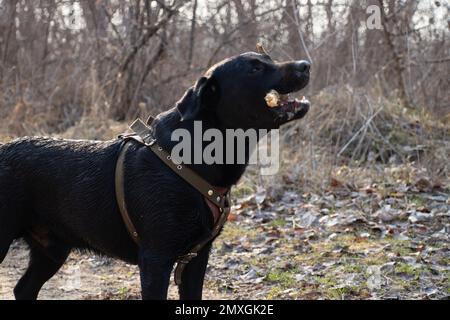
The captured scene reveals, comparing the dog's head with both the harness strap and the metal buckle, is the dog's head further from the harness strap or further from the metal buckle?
the metal buckle

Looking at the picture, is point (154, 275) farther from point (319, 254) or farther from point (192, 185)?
point (319, 254)

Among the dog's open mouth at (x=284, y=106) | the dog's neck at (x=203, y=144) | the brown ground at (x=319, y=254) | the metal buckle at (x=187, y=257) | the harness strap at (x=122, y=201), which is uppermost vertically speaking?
the dog's open mouth at (x=284, y=106)

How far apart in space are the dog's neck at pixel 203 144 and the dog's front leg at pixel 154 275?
1.72 feet

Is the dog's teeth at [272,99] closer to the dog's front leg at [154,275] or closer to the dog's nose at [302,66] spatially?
the dog's nose at [302,66]

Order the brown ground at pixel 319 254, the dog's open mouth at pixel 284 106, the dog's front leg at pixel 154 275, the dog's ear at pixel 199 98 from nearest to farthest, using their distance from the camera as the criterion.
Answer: the dog's front leg at pixel 154 275
the dog's ear at pixel 199 98
the dog's open mouth at pixel 284 106
the brown ground at pixel 319 254

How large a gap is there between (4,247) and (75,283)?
161 cm

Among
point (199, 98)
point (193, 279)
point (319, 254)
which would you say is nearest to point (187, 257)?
point (193, 279)

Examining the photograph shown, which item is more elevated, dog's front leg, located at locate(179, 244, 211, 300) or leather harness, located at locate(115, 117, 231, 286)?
leather harness, located at locate(115, 117, 231, 286)

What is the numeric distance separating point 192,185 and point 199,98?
49 centimetres

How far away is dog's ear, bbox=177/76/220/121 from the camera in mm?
3766

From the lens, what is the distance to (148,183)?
3777 mm

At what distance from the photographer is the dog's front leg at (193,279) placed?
3992 mm

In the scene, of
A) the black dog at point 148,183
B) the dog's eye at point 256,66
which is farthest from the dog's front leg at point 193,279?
the dog's eye at point 256,66

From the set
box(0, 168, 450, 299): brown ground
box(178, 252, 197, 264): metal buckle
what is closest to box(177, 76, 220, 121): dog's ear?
box(178, 252, 197, 264): metal buckle
